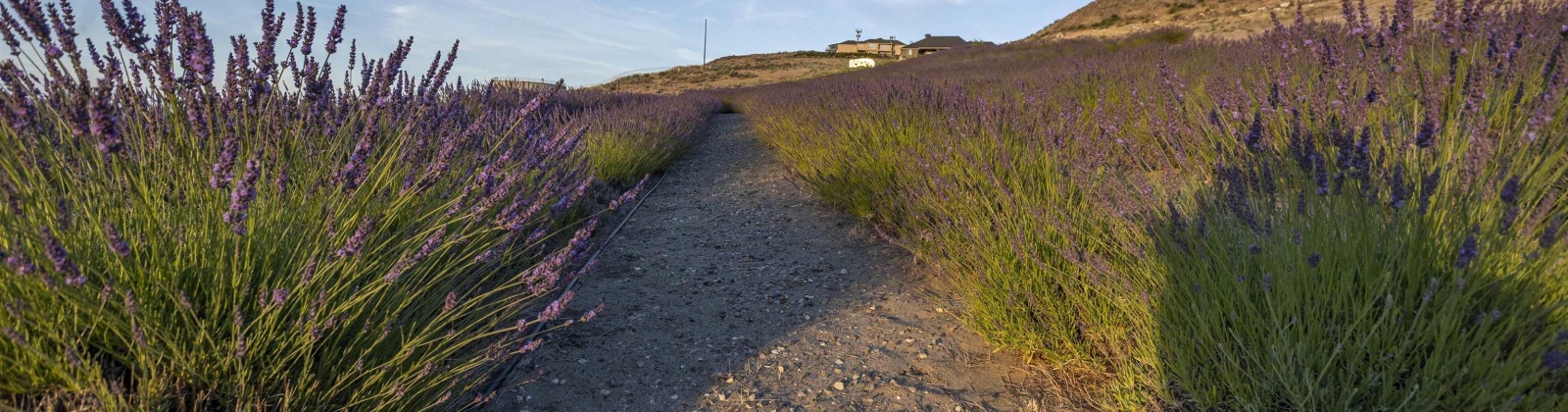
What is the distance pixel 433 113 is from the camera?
325 cm

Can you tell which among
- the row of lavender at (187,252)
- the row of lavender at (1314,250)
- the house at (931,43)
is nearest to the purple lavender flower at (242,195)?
the row of lavender at (187,252)

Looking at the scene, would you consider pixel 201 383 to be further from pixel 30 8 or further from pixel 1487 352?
pixel 1487 352

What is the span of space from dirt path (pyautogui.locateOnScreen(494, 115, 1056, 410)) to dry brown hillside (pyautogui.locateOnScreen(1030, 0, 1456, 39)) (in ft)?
49.0

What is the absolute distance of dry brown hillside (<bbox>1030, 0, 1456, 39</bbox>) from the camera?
20.2m

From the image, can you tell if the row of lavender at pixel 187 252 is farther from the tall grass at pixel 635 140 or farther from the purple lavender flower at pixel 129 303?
the tall grass at pixel 635 140

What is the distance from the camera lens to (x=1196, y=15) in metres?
28.1

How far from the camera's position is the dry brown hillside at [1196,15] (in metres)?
20.2

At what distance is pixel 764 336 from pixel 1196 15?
30.7 meters

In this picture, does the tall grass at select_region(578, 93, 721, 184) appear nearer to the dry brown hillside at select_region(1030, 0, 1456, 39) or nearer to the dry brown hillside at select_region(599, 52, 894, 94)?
the dry brown hillside at select_region(1030, 0, 1456, 39)

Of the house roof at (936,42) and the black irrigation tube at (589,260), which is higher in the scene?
the house roof at (936,42)

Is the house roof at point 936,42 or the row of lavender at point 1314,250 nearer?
the row of lavender at point 1314,250

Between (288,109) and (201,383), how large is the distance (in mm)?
1059

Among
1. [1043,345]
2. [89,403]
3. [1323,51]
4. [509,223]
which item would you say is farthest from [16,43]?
[1323,51]

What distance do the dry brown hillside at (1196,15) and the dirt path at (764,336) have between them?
14937 mm
